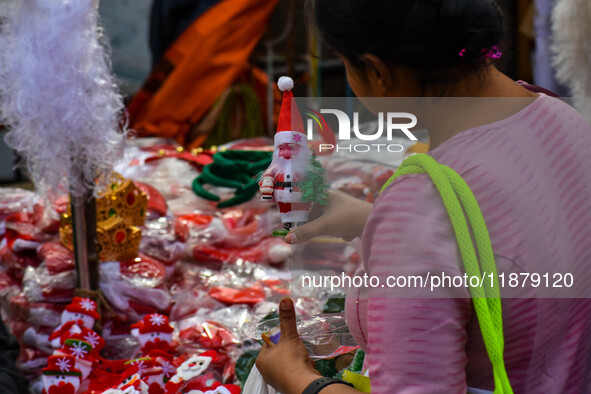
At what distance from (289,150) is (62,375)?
0.87 metres

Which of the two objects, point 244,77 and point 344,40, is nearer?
point 344,40

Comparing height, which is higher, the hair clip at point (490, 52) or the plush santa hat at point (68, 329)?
the hair clip at point (490, 52)

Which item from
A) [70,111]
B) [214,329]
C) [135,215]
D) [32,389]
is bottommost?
[32,389]

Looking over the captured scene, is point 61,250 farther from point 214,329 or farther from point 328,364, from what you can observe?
point 328,364

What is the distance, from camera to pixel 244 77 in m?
4.36

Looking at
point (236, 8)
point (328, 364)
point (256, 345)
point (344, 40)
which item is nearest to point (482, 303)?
point (344, 40)

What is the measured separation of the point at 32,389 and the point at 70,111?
70cm

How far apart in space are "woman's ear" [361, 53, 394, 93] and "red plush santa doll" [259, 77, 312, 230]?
15 centimetres

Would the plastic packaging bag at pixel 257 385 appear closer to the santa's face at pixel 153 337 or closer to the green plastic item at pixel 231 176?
the santa's face at pixel 153 337

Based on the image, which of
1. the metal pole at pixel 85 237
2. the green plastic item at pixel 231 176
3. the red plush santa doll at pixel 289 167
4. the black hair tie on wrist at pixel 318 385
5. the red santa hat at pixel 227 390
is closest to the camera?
the black hair tie on wrist at pixel 318 385

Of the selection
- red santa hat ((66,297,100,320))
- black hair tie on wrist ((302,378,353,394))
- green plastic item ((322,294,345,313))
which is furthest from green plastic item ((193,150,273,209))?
black hair tie on wrist ((302,378,353,394))

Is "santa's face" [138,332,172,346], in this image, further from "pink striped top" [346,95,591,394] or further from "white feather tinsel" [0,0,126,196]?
"pink striped top" [346,95,591,394]

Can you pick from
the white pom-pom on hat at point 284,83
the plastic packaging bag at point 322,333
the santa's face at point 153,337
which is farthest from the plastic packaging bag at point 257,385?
the santa's face at point 153,337

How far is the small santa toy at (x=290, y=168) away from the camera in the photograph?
Answer: 3.09 feet
